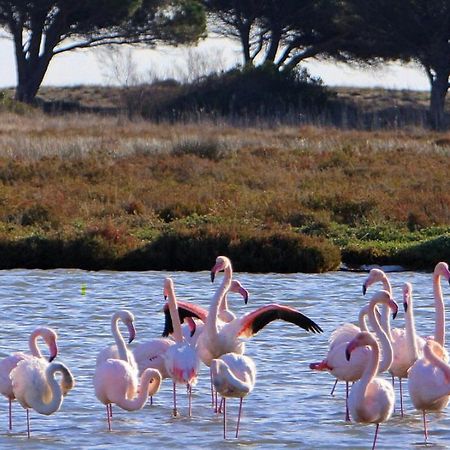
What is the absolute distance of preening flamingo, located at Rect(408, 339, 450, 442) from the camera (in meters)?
7.60

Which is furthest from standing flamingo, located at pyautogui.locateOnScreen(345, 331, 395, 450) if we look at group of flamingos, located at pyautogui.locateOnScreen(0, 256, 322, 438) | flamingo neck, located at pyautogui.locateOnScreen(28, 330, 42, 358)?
flamingo neck, located at pyautogui.locateOnScreen(28, 330, 42, 358)

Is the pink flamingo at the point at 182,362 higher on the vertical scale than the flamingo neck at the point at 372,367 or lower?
lower

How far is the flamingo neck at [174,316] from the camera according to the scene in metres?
8.65

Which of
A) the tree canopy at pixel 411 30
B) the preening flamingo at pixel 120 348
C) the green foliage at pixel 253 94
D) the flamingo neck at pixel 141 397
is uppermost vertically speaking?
Answer: the tree canopy at pixel 411 30

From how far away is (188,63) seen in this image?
1594 inches

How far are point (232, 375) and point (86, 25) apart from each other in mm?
32381

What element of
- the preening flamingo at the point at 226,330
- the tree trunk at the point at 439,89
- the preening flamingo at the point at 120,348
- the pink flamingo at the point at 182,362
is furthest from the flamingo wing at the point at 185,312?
the tree trunk at the point at 439,89

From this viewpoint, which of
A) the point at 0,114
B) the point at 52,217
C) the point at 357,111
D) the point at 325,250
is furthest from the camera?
the point at 357,111

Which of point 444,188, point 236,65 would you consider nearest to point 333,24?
point 236,65

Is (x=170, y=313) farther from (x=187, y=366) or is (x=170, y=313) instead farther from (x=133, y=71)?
(x=133, y=71)

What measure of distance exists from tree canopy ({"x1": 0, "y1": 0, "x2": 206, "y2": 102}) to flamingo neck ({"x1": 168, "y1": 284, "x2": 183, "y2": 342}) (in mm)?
30382

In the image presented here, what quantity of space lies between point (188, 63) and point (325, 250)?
26436 mm

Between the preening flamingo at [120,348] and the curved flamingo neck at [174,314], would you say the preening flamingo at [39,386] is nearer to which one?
the preening flamingo at [120,348]

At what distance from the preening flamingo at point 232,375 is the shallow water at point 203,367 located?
0.37 metres
